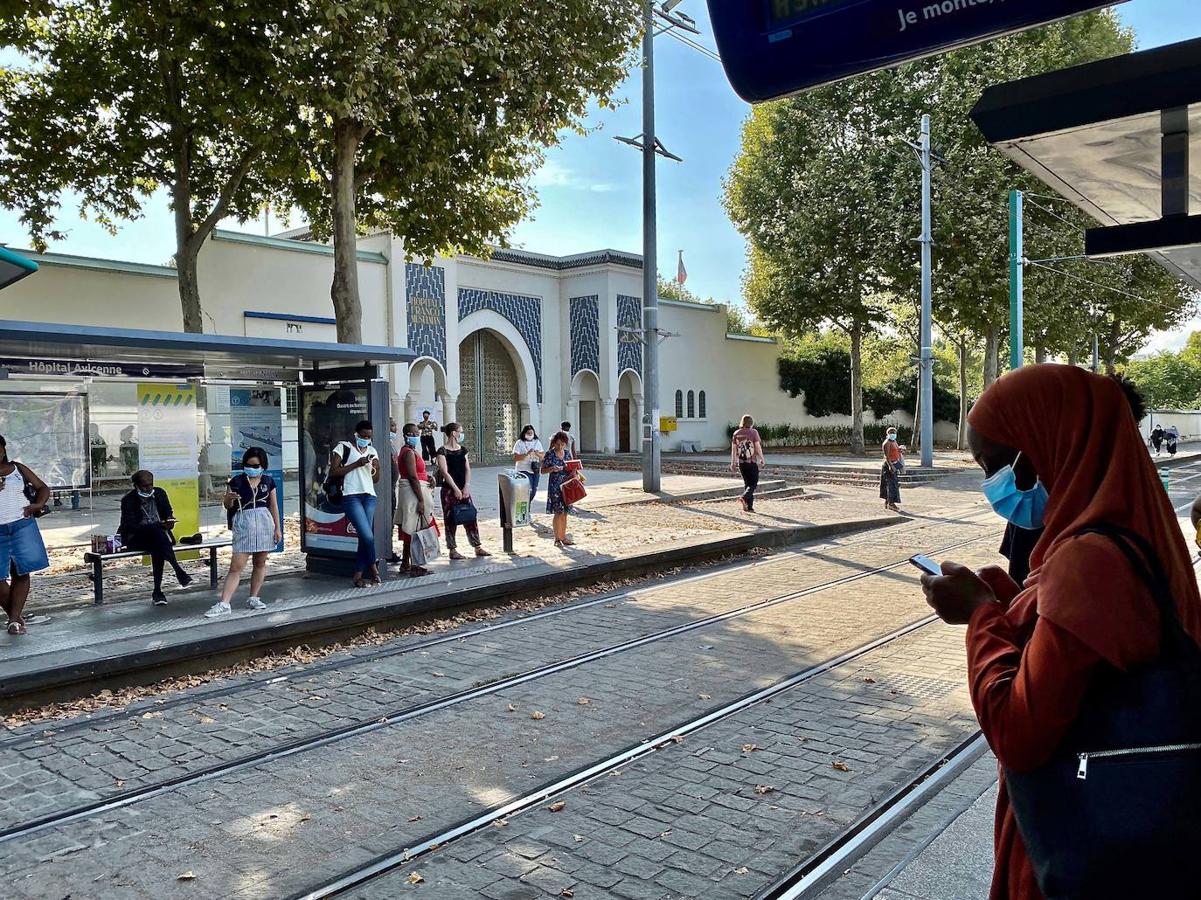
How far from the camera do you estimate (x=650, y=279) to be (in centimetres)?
2156

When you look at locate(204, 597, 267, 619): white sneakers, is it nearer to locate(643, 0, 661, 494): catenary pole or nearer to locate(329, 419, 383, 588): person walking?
locate(329, 419, 383, 588): person walking

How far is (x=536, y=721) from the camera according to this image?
6168 millimetres

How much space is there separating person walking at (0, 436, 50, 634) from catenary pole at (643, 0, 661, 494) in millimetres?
14659

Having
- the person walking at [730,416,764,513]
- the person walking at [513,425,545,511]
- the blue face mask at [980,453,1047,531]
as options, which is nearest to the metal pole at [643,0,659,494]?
the person walking at [730,416,764,513]

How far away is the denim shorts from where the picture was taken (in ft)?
26.6

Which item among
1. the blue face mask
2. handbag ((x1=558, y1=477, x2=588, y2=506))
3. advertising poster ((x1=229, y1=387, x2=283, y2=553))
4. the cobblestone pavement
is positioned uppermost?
advertising poster ((x1=229, y1=387, x2=283, y2=553))

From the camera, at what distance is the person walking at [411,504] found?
36.6ft

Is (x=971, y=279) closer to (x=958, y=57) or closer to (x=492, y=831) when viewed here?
(x=958, y=57)

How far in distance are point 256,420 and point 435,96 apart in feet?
18.7

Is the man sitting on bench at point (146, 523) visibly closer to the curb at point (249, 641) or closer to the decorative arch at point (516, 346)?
the curb at point (249, 641)

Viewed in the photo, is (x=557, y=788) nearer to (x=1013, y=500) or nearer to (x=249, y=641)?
(x=1013, y=500)

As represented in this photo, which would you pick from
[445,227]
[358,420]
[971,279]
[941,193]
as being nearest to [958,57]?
[941,193]

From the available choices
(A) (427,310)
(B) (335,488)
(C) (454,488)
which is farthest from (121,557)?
(A) (427,310)

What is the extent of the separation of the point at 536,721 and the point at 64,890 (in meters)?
2.85
